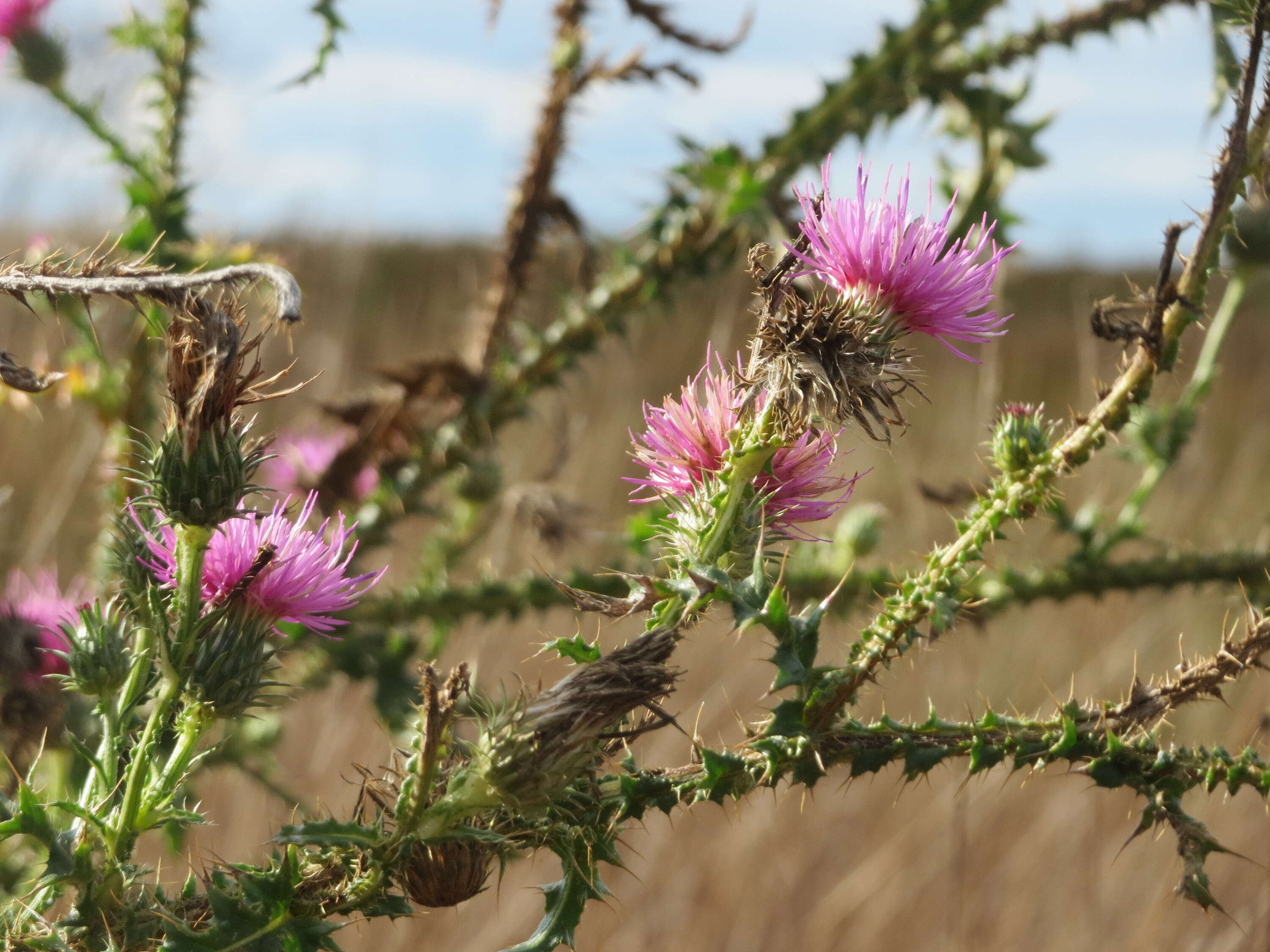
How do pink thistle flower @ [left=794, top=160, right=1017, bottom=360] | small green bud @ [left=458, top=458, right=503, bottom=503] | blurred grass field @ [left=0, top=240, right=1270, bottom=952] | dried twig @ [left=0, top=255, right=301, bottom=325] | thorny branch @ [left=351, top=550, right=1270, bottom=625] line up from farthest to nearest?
blurred grass field @ [left=0, top=240, right=1270, bottom=952], small green bud @ [left=458, top=458, right=503, bottom=503], thorny branch @ [left=351, top=550, right=1270, bottom=625], pink thistle flower @ [left=794, top=160, right=1017, bottom=360], dried twig @ [left=0, top=255, right=301, bottom=325]

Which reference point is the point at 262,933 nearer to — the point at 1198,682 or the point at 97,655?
the point at 97,655

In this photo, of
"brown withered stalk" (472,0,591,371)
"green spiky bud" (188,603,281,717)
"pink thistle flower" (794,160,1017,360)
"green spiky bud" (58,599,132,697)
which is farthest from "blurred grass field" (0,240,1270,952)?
A: "green spiky bud" (58,599,132,697)

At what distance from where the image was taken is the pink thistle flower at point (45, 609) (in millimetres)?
1294

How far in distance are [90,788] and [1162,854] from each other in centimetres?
422

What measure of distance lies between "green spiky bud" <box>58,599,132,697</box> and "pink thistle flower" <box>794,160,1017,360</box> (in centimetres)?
69

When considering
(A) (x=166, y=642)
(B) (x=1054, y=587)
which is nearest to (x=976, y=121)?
(B) (x=1054, y=587)

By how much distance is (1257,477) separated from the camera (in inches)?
402

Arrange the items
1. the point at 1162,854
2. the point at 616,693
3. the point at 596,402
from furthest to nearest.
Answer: the point at 596,402 < the point at 1162,854 < the point at 616,693

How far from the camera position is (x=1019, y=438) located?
103cm

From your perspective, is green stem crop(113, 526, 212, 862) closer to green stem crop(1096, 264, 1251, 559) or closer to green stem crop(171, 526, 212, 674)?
green stem crop(171, 526, 212, 674)

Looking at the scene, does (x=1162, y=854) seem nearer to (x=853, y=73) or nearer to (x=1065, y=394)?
(x=853, y=73)

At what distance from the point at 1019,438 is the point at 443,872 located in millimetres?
644

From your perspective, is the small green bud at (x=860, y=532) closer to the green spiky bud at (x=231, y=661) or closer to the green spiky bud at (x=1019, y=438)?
the green spiky bud at (x=1019, y=438)

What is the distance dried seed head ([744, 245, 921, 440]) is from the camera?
88cm
